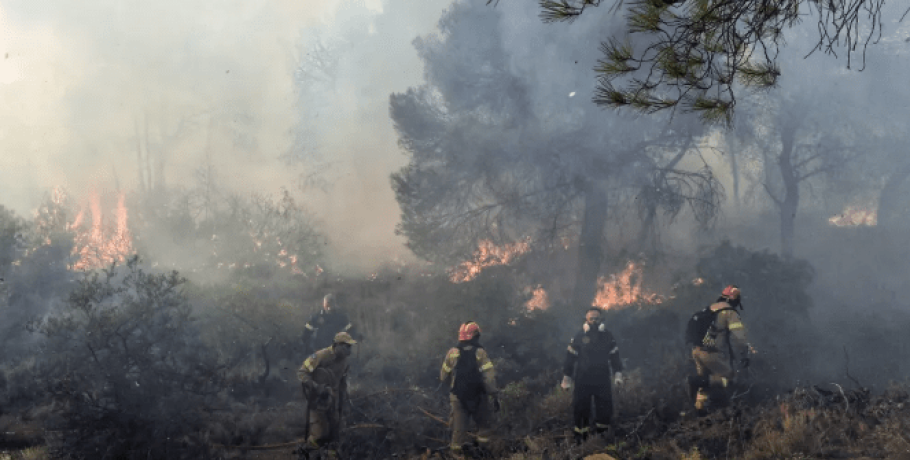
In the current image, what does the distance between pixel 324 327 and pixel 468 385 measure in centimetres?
478

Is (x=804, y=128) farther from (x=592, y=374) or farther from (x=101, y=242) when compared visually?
(x=101, y=242)

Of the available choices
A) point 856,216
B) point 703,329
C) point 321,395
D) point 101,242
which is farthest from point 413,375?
point 856,216

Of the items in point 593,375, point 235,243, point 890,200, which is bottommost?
point 593,375

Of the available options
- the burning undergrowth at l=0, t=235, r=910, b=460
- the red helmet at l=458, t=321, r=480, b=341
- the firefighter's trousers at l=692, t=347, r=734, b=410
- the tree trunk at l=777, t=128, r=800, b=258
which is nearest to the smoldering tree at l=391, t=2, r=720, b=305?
the burning undergrowth at l=0, t=235, r=910, b=460

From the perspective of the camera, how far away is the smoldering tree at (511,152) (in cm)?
1521

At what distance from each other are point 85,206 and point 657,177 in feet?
73.6

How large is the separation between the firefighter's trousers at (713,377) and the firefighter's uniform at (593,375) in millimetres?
1191

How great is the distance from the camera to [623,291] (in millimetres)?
15562

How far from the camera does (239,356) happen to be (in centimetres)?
1312

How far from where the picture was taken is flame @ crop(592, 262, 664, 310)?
49.1 feet

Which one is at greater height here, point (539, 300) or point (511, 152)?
point (511, 152)

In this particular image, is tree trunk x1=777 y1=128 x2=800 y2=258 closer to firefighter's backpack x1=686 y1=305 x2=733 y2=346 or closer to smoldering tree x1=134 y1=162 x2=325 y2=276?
firefighter's backpack x1=686 y1=305 x2=733 y2=346

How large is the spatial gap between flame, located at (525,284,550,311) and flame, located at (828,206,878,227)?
641 inches

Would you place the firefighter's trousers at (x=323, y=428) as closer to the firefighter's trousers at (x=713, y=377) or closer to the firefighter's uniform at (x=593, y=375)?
the firefighter's uniform at (x=593, y=375)
